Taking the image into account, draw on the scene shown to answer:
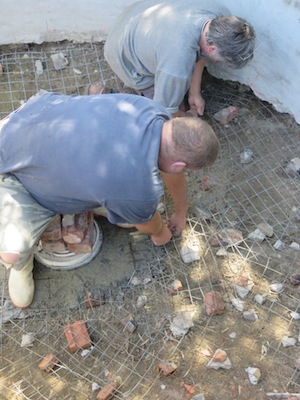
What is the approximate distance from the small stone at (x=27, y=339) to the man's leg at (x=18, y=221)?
12.7 inches

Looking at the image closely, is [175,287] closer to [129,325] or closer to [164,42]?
[129,325]

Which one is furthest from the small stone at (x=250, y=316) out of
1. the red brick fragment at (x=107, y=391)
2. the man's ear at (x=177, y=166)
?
the man's ear at (x=177, y=166)

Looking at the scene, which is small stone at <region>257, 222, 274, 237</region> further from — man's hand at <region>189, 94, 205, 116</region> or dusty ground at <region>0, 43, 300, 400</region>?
man's hand at <region>189, 94, 205, 116</region>

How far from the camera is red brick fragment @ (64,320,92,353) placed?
86.1 inches

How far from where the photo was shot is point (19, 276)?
2.29m

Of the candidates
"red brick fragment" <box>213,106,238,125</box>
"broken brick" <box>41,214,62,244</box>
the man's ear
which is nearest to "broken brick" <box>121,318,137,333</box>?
"broken brick" <box>41,214,62,244</box>

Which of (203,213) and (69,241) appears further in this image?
(203,213)

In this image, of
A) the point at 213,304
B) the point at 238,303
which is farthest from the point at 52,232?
the point at 238,303

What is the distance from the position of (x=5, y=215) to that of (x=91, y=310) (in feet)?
2.04

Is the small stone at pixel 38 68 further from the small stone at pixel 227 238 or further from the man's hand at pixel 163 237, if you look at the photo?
the small stone at pixel 227 238

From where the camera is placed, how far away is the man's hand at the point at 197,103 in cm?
289

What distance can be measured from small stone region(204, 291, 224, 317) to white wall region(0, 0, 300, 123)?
1.23 m

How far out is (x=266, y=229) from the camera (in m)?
2.55

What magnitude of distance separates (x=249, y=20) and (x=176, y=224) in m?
1.25
